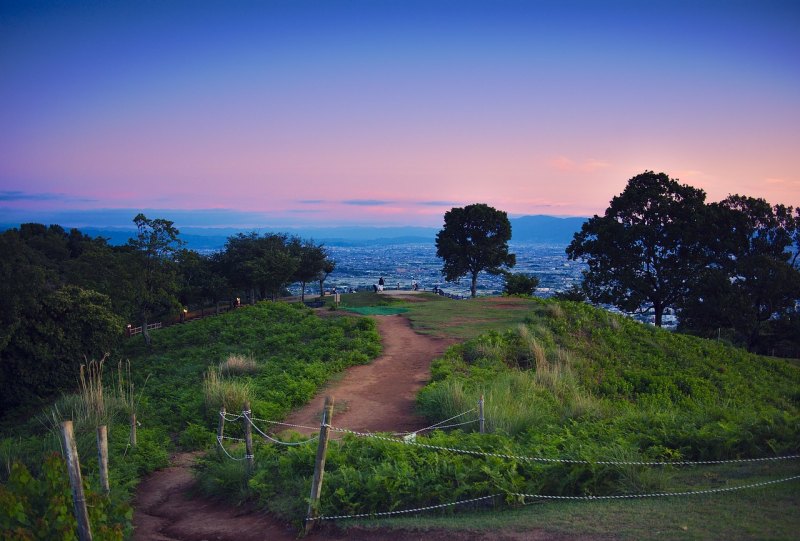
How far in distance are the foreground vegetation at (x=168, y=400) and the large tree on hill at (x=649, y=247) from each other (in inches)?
734

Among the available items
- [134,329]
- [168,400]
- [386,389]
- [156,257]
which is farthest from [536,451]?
[134,329]

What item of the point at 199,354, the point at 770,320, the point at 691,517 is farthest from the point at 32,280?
the point at 770,320

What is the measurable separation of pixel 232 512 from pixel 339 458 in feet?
5.27

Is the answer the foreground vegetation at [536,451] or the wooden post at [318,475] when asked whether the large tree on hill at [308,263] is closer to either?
the foreground vegetation at [536,451]

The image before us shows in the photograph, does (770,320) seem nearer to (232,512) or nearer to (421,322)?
(421,322)

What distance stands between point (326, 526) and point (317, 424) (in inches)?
181

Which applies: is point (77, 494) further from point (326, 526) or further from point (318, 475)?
point (326, 526)

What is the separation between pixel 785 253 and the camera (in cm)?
3072

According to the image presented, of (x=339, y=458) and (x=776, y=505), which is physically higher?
(x=776, y=505)

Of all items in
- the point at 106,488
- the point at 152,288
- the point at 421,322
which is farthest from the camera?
the point at 152,288

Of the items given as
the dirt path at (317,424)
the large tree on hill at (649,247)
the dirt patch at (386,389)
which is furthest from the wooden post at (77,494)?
the large tree on hill at (649,247)

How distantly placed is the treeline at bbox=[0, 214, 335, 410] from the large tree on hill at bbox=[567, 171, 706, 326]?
19415mm

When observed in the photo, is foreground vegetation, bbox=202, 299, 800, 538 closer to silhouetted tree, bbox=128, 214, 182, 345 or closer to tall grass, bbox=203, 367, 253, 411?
tall grass, bbox=203, 367, 253, 411

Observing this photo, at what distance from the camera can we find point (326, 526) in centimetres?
679
